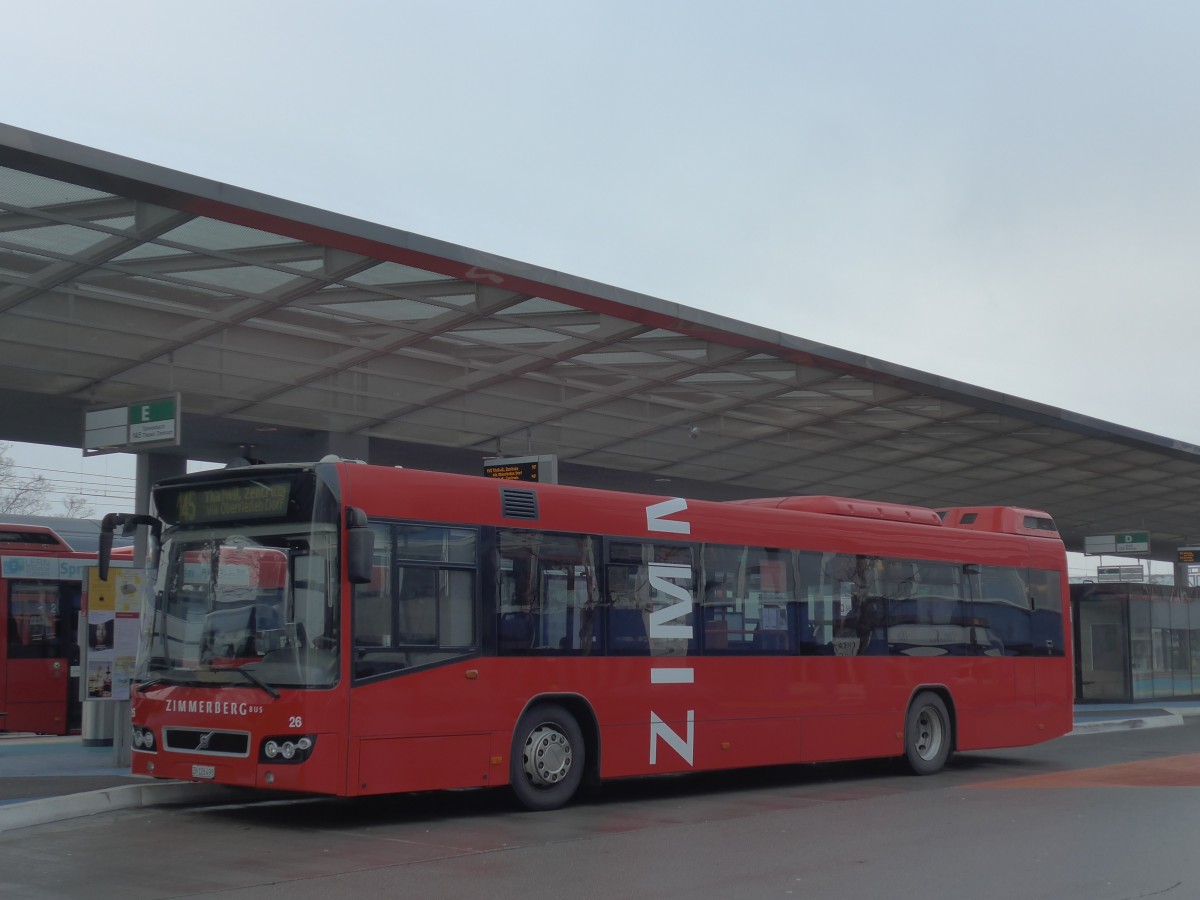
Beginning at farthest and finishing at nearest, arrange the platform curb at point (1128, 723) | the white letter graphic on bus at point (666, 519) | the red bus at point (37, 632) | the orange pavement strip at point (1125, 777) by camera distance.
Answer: the platform curb at point (1128, 723) → the red bus at point (37, 632) → the orange pavement strip at point (1125, 777) → the white letter graphic on bus at point (666, 519)

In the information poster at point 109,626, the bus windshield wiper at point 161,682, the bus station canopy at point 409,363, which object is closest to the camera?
the bus windshield wiper at point 161,682

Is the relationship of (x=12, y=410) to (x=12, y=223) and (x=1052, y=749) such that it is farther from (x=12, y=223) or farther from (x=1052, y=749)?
(x=1052, y=749)

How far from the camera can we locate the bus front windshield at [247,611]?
10.2m

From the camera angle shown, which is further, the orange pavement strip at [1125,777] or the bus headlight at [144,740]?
the orange pavement strip at [1125,777]

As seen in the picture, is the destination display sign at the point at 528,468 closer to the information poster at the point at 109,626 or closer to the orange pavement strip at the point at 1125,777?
the information poster at the point at 109,626

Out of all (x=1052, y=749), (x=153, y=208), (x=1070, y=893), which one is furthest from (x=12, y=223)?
(x=1052, y=749)

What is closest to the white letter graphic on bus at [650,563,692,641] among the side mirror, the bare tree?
the side mirror

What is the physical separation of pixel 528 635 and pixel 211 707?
272cm

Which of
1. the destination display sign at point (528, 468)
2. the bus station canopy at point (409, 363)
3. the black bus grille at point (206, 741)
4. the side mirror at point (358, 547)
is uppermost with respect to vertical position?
the bus station canopy at point (409, 363)

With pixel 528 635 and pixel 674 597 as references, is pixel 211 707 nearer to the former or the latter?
pixel 528 635

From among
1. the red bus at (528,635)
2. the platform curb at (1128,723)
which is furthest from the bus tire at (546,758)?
the platform curb at (1128,723)

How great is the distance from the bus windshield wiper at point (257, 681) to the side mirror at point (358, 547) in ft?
3.32

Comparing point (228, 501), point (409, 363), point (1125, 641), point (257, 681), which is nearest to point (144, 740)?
point (257, 681)

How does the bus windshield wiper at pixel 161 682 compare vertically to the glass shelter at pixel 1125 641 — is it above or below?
above
